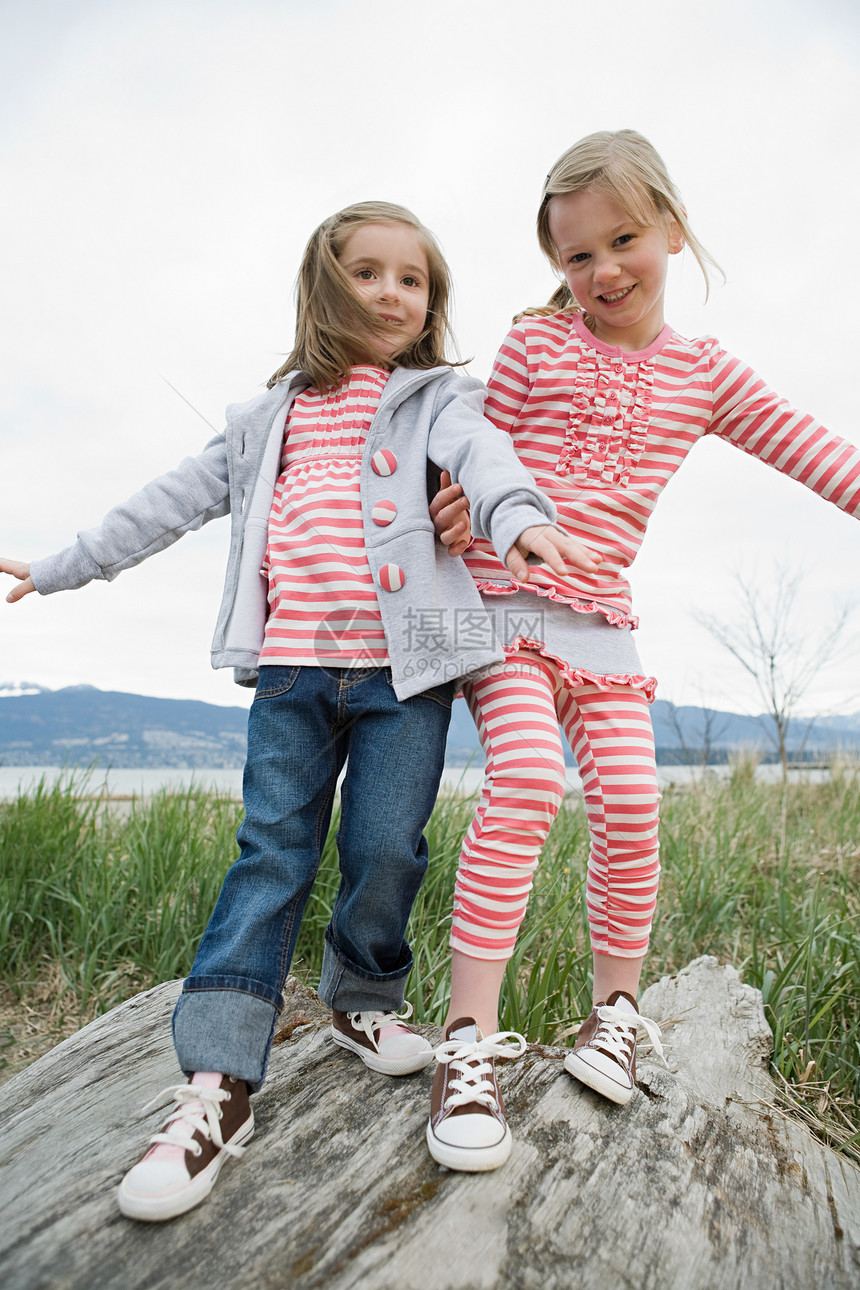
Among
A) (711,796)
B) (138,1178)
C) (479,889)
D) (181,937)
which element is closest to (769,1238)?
(479,889)

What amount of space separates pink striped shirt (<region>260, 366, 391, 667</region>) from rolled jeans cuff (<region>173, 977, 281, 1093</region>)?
539 mm

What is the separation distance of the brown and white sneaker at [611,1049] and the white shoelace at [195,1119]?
22.6 inches

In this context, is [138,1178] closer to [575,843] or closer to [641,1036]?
[641,1036]

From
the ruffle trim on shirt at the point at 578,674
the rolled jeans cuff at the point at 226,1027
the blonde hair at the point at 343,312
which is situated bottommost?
the rolled jeans cuff at the point at 226,1027

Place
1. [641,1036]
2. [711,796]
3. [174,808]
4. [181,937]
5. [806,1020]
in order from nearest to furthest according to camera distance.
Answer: [641,1036] → [806,1020] → [181,937] → [174,808] → [711,796]

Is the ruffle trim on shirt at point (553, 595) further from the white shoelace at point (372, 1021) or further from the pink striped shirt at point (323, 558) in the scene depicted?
the white shoelace at point (372, 1021)

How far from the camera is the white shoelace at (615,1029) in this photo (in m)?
1.53

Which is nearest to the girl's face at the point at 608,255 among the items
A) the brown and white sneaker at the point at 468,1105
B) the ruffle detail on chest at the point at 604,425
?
the ruffle detail on chest at the point at 604,425

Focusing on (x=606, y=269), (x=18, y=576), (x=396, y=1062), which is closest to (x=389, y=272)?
(x=606, y=269)

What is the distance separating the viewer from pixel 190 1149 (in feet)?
3.92

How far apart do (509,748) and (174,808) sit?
2077mm

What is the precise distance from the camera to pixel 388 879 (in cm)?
149

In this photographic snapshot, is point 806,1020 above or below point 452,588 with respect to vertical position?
below

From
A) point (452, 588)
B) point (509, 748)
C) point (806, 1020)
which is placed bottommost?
point (806, 1020)
